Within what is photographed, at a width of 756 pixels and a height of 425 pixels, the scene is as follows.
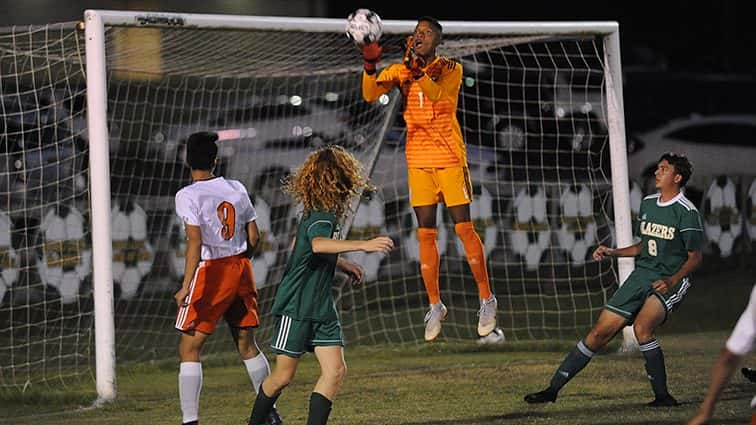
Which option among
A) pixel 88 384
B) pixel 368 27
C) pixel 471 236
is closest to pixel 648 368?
pixel 471 236

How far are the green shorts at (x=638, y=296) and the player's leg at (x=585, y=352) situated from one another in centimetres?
5

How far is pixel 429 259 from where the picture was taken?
9.02 m

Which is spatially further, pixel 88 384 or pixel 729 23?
pixel 729 23

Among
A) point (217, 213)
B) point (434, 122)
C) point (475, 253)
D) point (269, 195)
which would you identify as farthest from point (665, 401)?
point (269, 195)

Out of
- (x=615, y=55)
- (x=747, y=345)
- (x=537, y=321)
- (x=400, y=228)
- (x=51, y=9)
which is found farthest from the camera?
(x=51, y=9)

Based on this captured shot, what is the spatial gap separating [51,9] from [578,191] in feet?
28.2

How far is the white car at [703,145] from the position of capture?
21.4 meters

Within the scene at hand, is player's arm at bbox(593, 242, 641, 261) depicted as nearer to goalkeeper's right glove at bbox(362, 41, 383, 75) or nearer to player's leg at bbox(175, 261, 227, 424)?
goalkeeper's right glove at bbox(362, 41, 383, 75)

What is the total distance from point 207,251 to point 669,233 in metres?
3.03

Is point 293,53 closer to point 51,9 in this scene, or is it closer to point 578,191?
point 578,191

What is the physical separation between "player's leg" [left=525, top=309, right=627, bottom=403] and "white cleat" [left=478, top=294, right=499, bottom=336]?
561mm

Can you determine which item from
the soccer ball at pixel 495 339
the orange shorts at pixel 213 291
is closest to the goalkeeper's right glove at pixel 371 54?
the orange shorts at pixel 213 291

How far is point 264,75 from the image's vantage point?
41.0 feet

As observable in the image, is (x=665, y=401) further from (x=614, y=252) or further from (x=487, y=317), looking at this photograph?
(x=487, y=317)
